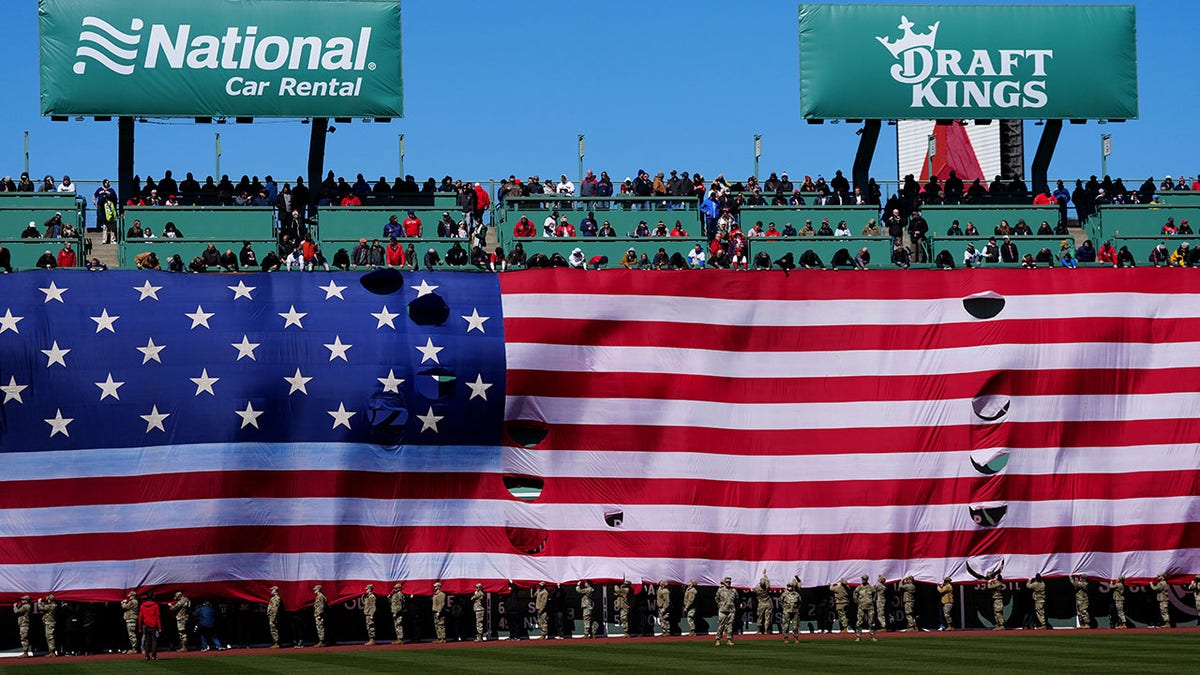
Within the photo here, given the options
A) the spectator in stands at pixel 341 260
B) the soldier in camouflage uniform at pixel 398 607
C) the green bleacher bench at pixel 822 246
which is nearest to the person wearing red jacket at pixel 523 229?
the spectator in stands at pixel 341 260

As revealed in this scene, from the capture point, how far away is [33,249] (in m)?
39.2

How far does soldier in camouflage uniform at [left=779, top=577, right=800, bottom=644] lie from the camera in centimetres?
3412

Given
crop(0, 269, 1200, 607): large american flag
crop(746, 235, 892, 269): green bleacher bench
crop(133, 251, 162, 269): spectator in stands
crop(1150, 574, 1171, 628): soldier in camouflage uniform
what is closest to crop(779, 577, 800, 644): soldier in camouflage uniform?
crop(0, 269, 1200, 607): large american flag

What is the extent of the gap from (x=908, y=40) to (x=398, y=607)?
21.3 m

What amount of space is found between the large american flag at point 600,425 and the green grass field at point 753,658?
214 cm

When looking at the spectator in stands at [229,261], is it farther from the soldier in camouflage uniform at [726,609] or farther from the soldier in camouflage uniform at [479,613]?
the soldier in camouflage uniform at [726,609]

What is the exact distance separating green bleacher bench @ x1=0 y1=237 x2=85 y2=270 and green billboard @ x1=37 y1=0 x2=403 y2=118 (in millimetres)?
4315

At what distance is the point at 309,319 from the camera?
115 feet

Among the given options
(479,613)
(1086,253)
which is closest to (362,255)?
(479,613)

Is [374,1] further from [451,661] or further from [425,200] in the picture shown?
[451,661]

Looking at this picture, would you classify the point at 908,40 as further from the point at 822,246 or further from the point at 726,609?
the point at 726,609

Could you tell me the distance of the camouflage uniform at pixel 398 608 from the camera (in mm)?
34250

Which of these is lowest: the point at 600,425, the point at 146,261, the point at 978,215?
the point at 600,425

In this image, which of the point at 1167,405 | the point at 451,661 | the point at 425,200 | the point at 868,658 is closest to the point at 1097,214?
the point at 1167,405
